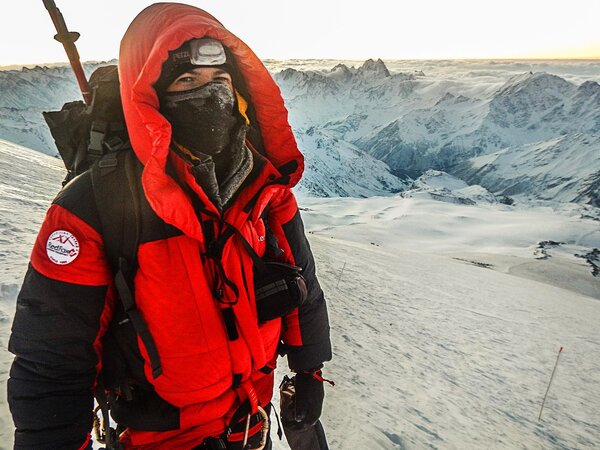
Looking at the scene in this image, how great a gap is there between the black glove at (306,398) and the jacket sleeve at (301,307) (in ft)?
0.37

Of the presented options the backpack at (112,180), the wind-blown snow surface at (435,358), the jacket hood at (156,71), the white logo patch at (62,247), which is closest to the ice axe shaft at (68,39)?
the backpack at (112,180)

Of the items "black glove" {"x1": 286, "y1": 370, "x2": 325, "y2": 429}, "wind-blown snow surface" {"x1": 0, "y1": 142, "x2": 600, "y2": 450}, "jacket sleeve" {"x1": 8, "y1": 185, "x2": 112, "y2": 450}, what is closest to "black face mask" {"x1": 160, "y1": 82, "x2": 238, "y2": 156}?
"jacket sleeve" {"x1": 8, "y1": 185, "x2": 112, "y2": 450}

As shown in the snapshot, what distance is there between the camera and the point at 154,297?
189cm

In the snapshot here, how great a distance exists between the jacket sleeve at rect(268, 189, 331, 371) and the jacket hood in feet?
0.70

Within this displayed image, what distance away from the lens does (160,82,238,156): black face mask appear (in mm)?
2135

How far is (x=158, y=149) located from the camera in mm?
1840

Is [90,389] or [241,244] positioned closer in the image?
[90,389]

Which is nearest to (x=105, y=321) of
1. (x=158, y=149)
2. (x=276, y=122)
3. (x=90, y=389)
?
(x=90, y=389)

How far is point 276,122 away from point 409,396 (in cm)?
500

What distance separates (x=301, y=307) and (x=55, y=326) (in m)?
1.40

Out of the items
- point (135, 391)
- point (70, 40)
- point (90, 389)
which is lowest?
point (135, 391)

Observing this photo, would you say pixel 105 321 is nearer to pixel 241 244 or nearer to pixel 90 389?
pixel 90 389

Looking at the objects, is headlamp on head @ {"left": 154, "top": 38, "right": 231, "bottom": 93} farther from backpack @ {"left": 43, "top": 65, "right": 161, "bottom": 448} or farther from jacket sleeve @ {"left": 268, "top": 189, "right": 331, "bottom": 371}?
jacket sleeve @ {"left": 268, "top": 189, "right": 331, "bottom": 371}

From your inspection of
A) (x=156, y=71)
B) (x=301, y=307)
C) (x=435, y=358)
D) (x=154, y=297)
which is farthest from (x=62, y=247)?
(x=435, y=358)
